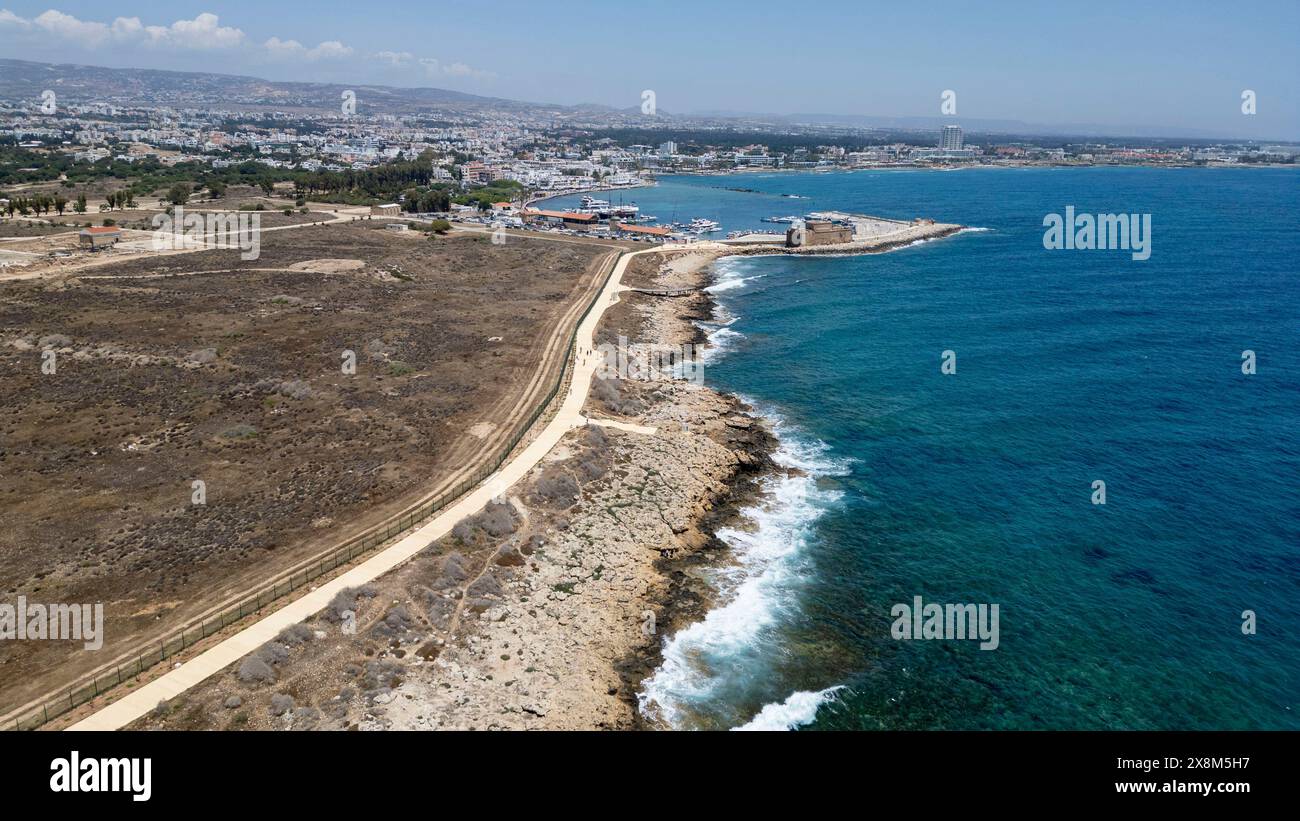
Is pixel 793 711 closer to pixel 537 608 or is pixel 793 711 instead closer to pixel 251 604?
pixel 537 608

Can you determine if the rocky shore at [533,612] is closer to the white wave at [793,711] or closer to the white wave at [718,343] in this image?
the white wave at [793,711]

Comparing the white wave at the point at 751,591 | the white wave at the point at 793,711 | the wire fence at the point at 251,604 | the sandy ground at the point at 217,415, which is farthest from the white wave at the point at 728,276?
the white wave at the point at 793,711

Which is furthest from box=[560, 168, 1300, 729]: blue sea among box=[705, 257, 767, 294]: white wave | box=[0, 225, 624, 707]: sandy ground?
box=[0, 225, 624, 707]: sandy ground

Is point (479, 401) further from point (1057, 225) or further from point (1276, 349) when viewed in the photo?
point (1057, 225)

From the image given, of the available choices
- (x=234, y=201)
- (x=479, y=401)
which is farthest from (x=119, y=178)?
(x=479, y=401)

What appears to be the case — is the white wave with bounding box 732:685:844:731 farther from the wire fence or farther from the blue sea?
the wire fence

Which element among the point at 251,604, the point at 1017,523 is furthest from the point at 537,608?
the point at 1017,523

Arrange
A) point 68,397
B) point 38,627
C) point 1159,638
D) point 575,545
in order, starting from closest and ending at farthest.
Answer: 1. point 38,627
2. point 1159,638
3. point 575,545
4. point 68,397
